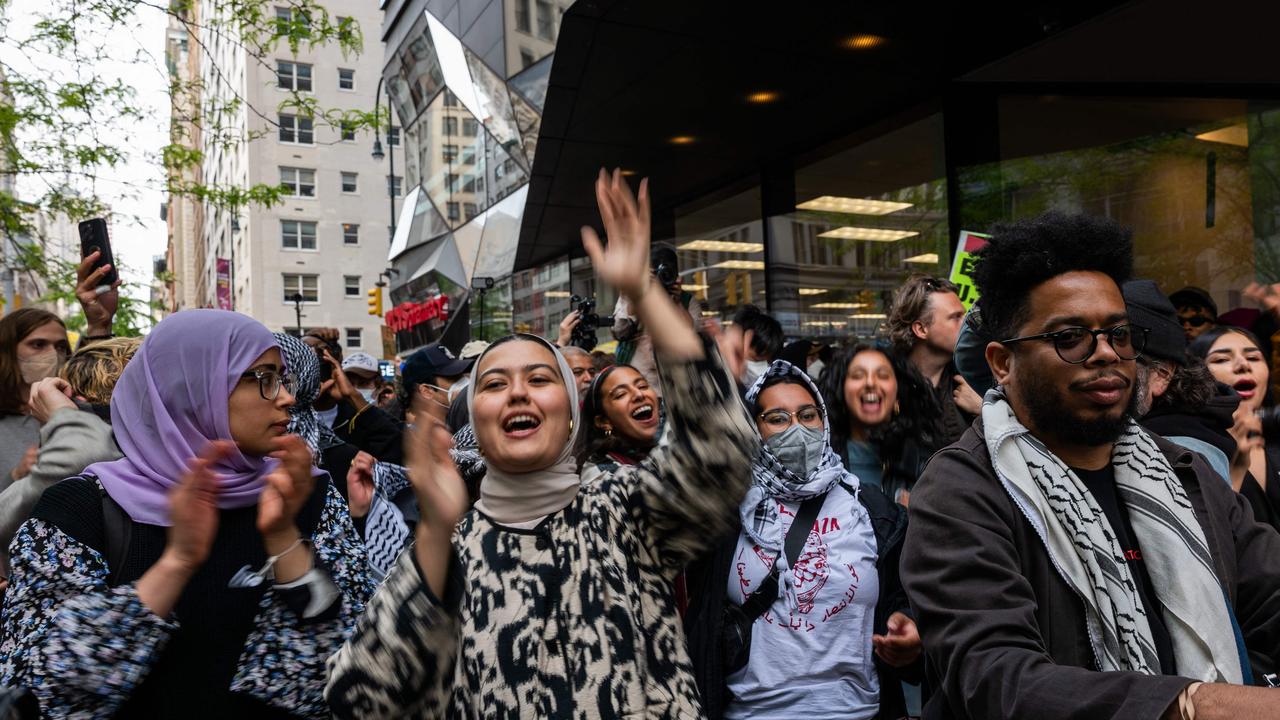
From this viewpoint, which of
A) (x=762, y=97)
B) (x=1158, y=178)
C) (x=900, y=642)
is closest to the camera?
(x=900, y=642)

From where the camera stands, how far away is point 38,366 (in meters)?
4.47

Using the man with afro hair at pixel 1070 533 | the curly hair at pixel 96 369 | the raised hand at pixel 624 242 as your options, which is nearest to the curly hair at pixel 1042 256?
the man with afro hair at pixel 1070 533

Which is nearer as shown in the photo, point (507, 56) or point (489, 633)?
point (489, 633)

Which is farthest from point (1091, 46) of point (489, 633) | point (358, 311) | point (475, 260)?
point (358, 311)

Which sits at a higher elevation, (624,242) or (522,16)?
(522,16)

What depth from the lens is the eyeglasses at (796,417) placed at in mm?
3713

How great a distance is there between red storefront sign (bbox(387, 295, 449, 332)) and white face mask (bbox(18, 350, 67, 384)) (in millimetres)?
19052

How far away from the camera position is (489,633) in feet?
7.13

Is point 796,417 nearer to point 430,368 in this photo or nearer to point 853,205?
point 430,368

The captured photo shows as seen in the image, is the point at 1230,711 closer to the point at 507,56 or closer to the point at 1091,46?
the point at 1091,46

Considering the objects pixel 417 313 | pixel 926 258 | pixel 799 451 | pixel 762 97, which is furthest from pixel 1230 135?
pixel 417 313

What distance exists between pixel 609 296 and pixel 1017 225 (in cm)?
1531

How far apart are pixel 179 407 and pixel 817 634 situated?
2.20 meters

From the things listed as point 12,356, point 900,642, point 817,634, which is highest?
point 12,356
